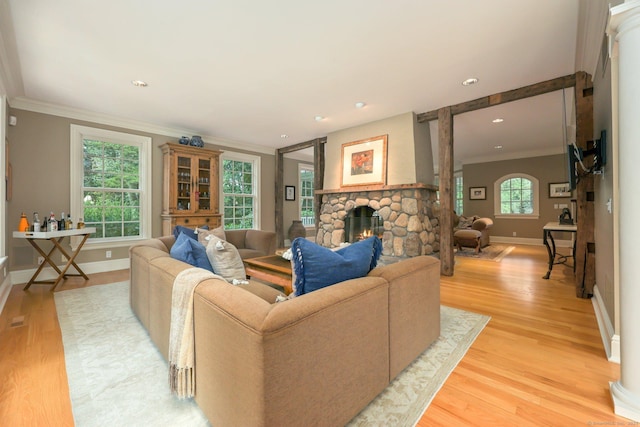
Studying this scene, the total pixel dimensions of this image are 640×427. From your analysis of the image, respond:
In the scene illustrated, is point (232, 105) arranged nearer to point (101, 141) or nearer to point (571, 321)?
point (101, 141)

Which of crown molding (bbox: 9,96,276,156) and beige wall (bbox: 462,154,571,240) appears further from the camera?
beige wall (bbox: 462,154,571,240)

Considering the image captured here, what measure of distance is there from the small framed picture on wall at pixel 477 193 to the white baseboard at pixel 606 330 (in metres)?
5.88

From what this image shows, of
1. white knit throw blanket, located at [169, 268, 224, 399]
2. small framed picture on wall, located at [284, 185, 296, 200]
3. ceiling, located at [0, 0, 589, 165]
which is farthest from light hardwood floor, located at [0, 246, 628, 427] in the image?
small framed picture on wall, located at [284, 185, 296, 200]

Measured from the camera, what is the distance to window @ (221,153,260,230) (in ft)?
20.1

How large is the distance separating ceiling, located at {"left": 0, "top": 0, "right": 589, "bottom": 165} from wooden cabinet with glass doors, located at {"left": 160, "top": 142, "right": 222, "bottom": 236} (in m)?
0.70

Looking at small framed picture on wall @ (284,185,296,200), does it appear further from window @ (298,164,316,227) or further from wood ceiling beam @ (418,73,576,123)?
wood ceiling beam @ (418,73,576,123)

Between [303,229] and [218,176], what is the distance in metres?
2.59

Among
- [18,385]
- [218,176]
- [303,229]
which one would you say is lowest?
[18,385]

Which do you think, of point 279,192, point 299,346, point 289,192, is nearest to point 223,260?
point 299,346

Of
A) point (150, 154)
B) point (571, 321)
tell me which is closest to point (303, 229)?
point (150, 154)

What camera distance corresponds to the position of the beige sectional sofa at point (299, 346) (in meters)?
0.97

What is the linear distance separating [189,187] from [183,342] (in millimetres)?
4313

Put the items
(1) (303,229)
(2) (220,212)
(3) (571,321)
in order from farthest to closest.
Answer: (1) (303,229)
(2) (220,212)
(3) (571,321)

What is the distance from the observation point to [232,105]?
4.08 metres
